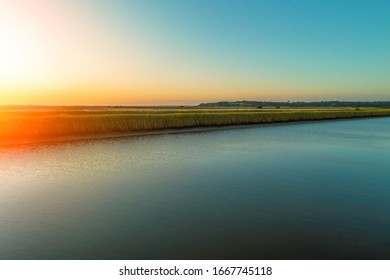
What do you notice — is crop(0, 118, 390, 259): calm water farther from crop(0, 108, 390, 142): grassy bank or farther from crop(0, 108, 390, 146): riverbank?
crop(0, 108, 390, 142): grassy bank

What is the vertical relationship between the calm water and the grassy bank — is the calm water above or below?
below

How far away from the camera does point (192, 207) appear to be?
36.3 feet

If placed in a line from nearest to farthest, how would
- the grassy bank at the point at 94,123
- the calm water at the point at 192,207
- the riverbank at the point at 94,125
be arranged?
1. the calm water at the point at 192,207
2. the riverbank at the point at 94,125
3. the grassy bank at the point at 94,123

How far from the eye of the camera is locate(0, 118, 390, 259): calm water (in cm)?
791

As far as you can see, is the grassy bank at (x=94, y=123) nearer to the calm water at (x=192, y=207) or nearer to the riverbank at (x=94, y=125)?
the riverbank at (x=94, y=125)

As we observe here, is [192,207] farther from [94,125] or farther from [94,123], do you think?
[94,123]

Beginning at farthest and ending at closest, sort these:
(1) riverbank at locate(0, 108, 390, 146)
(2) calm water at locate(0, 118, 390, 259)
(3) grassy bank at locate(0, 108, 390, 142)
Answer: (3) grassy bank at locate(0, 108, 390, 142) < (1) riverbank at locate(0, 108, 390, 146) < (2) calm water at locate(0, 118, 390, 259)

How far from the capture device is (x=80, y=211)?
10719 millimetres

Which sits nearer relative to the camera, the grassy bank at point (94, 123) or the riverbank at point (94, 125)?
the riverbank at point (94, 125)

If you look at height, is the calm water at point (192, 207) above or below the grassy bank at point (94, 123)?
below

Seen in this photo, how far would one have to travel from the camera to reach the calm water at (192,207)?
791 centimetres

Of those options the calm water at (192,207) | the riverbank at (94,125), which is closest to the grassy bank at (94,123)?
the riverbank at (94,125)

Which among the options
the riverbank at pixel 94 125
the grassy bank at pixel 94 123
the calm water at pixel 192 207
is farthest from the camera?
the grassy bank at pixel 94 123

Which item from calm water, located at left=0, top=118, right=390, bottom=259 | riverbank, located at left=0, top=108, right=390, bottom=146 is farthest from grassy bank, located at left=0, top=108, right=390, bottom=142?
calm water, located at left=0, top=118, right=390, bottom=259
